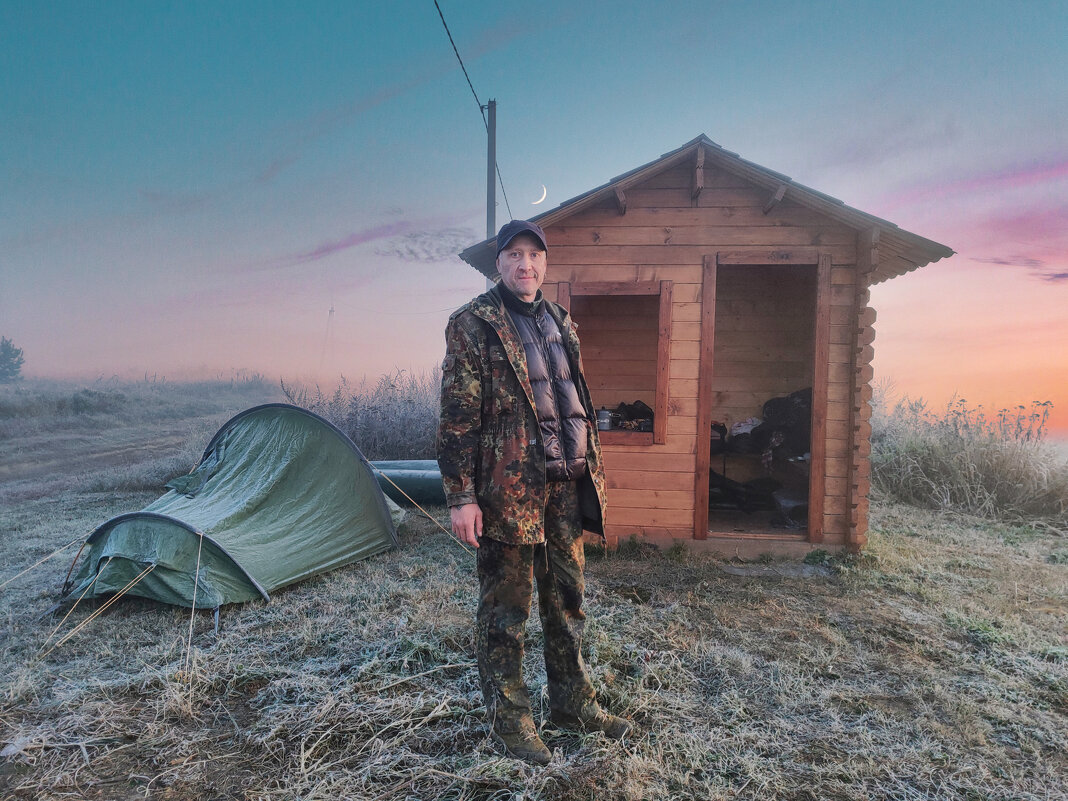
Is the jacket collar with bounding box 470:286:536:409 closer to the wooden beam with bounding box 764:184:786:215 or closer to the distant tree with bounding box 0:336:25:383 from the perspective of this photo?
the wooden beam with bounding box 764:184:786:215

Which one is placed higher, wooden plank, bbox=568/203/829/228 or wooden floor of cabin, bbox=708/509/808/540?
wooden plank, bbox=568/203/829/228

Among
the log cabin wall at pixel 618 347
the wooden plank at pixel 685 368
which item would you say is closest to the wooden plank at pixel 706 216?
the wooden plank at pixel 685 368

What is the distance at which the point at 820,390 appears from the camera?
4953 mm

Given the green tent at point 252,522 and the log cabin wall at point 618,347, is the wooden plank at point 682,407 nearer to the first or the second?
the log cabin wall at point 618,347

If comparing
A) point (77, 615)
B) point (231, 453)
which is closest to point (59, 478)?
point (231, 453)

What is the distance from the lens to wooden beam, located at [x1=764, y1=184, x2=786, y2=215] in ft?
15.5

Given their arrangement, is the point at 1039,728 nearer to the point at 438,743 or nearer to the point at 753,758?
the point at 753,758

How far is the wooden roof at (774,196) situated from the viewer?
184 inches

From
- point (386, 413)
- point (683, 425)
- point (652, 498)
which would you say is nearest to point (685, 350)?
point (683, 425)

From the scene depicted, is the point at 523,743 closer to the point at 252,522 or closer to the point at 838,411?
the point at 252,522

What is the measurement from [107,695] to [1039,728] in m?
4.30

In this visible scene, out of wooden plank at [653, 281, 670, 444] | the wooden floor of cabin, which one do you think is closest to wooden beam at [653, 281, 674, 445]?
wooden plank at [653, 281, 670, 444]

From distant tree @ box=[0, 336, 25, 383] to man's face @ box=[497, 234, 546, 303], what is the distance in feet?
62.6

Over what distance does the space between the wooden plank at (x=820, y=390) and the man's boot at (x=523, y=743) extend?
11.8ft
